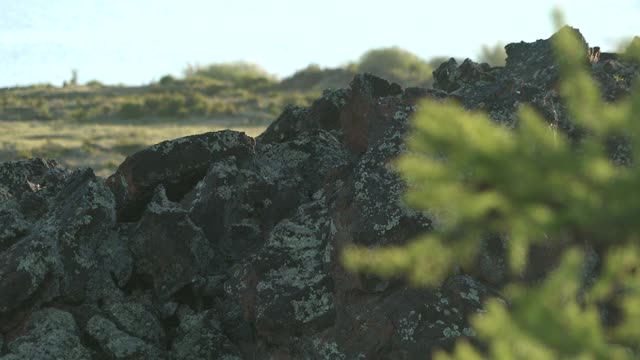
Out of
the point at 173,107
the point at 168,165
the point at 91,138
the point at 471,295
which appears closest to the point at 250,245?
the point at 168,165

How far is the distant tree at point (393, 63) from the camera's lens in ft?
269

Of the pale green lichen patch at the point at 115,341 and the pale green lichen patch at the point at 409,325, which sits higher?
the pale green lichen patch at the point at 409,325

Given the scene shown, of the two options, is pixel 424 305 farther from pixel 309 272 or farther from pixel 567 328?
pixel 567 328

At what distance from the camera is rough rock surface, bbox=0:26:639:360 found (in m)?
8.59

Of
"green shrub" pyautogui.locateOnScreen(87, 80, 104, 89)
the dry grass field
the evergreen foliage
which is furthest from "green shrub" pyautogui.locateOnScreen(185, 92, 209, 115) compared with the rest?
the evergreen foliage

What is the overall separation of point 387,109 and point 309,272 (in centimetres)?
198

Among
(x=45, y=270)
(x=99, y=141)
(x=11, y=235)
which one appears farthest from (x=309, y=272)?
(x=99, y=141)

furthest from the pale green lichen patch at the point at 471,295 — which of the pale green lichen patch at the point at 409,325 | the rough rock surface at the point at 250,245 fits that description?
the pale green lichen patch at the point at 409,325

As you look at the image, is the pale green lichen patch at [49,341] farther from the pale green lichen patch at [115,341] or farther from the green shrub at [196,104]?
the green shrub at [196,104]

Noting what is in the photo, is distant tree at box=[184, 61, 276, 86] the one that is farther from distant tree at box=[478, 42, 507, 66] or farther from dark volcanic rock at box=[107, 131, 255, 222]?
dark volcanic rock at box=[107, 131, 255, 222]

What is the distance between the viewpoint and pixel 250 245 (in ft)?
35.4

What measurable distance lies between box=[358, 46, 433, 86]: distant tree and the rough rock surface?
68.2 m

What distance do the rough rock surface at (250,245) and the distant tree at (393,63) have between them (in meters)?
68.2

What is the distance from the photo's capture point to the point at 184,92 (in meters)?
66.8
